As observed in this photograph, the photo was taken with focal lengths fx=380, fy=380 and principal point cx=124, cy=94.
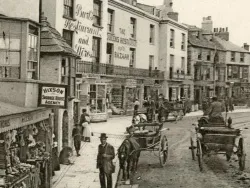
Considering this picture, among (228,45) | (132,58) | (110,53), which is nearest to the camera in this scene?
(110,53)

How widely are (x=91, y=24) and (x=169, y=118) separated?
9.53 meters

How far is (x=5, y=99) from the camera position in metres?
11.2

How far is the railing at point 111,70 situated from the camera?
2584 cm

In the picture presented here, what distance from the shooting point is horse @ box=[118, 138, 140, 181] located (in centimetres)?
1060

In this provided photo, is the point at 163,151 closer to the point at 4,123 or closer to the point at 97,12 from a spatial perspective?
the point at 4,123

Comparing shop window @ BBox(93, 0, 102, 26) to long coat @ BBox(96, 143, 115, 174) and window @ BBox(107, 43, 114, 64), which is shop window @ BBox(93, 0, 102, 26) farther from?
long coat @ BBox(96, 143, 115, 174)

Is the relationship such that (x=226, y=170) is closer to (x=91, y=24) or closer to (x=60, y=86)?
(x=60, y=86)

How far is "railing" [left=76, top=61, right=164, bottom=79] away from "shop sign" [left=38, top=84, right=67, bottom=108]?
13.8 m

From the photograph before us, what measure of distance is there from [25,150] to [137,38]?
25529 mm

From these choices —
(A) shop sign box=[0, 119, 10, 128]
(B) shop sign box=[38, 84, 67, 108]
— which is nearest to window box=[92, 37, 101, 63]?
(B) shop sign box=[38, 84, 67, 108]

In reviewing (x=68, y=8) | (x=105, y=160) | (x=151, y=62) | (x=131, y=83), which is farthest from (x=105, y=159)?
(x=151, y=62)

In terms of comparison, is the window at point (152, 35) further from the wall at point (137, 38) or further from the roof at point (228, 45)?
the roof at point (228, 45)

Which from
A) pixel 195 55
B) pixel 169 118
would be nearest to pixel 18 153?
pixel 169 118

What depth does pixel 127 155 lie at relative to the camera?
10.8 metres
